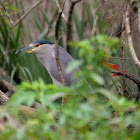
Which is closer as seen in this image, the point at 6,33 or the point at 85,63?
the point at 85,63

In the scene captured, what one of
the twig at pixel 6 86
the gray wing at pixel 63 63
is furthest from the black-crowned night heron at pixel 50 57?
the twig at pixel 6 86

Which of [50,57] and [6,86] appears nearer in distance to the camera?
[6,86]

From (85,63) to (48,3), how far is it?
5.23 m

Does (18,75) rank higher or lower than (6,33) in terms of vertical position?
lower

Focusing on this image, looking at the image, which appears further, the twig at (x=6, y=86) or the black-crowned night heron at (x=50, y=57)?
the black-crowned night heron at (x=50, y=57)

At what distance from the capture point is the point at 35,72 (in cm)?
316

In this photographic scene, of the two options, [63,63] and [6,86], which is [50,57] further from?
[6,86]

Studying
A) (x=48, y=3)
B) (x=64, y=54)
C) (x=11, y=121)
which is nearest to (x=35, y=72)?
(x=64, y=54)

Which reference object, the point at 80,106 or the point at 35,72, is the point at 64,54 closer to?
the point at 35,72

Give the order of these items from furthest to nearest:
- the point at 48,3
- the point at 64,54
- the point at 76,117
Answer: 1. the point at 48,3
2. the point at 64,54
3. the point at 76,117

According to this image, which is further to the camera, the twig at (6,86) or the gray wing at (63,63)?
the gray wing at (63,63)

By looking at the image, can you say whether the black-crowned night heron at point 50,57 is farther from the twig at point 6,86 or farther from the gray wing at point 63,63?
the twig at point 6,86

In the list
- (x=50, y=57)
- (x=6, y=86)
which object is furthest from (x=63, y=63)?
(x=6, y=86)

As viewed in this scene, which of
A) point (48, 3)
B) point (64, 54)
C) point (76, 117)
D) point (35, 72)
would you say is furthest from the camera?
point (48, 3)
